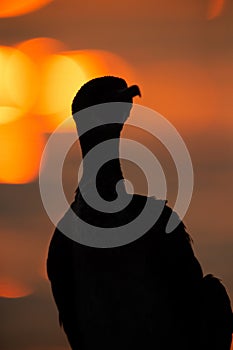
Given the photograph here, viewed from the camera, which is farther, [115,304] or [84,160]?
[84,160]

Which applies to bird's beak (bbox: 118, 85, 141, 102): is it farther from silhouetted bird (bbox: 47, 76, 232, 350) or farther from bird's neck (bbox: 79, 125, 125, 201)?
bird's neck (bbox: 79, 125, 125, 201)

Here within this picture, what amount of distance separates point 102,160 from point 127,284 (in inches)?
33.6

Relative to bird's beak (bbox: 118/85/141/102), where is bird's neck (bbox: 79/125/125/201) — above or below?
below

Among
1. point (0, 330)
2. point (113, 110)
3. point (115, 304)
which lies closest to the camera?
point (115, 304)

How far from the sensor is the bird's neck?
9125 millimetres

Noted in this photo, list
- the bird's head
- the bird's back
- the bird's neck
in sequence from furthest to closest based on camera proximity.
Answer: the bird's head, the bird's neck, the bird's back

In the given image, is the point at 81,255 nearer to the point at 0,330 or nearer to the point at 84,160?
the point at 84,160

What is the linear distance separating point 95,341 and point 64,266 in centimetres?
47

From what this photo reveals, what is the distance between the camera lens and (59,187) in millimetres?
11164

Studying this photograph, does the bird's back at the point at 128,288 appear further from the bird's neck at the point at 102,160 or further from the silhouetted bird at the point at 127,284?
the bird's neck at the point at 102,160

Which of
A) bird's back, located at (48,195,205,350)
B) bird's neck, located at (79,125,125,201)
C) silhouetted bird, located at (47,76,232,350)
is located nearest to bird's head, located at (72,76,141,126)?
silhouetted bird, located at (47,76,232,350)

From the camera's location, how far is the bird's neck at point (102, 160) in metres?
9.12

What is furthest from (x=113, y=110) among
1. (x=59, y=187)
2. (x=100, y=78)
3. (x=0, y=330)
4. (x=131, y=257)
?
(x=0, y=330)

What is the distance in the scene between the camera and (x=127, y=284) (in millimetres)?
8797
